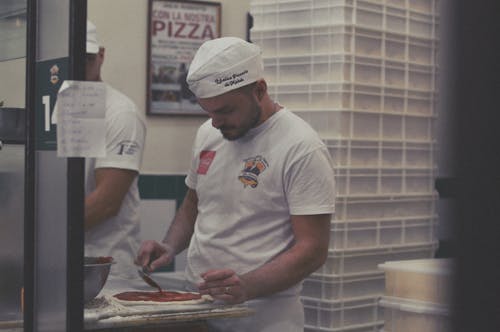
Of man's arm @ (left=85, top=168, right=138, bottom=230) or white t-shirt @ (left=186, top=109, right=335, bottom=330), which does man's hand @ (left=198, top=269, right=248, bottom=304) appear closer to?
white t-shirt @ (left=186, top=109, right=335, bottom=330)

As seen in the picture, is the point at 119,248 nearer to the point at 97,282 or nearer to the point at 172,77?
the point at 97,282

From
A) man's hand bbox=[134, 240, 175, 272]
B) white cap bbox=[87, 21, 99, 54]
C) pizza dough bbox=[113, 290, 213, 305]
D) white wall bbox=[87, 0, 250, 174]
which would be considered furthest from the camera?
white wall bbox=[87, 0, 250, 174]

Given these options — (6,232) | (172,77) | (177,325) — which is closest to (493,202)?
(177,325)

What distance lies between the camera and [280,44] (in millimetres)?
3889

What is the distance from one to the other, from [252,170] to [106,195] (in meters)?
0.99

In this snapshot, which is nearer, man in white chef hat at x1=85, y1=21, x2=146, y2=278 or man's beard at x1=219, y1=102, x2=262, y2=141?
man's beard at x1=219, y1=102, x2=262, y2=141

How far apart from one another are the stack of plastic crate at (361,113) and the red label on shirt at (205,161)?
0.96 m

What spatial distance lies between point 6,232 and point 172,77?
308 cm

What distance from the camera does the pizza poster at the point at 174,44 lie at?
17.8 ft

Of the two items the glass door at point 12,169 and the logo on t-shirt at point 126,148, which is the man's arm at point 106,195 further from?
the glass door at point 12,169

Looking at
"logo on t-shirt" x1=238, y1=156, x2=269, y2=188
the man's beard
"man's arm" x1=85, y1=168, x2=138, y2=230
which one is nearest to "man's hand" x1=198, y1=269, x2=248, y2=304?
"logo on t-shirt" x1=238, y1=156, x2=269, y2=188

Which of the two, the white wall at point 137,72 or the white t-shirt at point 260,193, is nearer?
the white t-shirt at point 260,193

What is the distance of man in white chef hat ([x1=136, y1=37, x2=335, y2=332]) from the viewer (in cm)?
263

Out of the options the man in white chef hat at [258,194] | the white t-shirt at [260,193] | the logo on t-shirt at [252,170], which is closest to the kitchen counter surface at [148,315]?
the man in white chef hat at [258,194]
